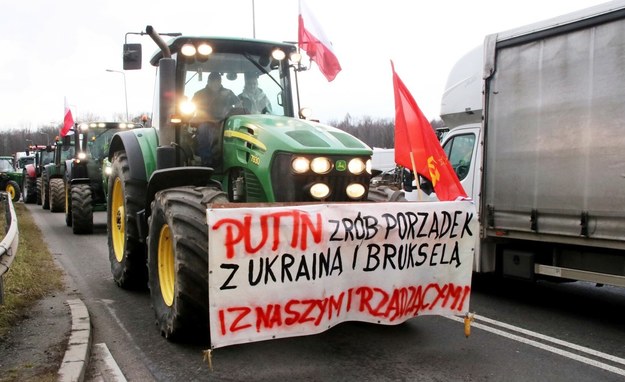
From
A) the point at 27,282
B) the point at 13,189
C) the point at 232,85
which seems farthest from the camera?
the point at 13,189

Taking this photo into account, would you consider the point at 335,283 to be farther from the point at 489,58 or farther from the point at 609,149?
the point at 489,58

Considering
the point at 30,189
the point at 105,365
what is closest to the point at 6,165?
the point at 30,189

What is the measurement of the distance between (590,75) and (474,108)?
1980 mm

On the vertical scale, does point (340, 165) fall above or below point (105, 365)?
above

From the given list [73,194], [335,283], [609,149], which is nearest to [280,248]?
[335,283]

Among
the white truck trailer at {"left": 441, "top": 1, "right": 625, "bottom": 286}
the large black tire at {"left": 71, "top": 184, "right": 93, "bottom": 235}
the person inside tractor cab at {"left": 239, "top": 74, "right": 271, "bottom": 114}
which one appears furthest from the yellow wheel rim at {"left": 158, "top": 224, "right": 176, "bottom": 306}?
the large black tire at {"left": 71, "top": 184, "right": 93, "bottom": 235}

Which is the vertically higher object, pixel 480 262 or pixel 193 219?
pixel 193 219

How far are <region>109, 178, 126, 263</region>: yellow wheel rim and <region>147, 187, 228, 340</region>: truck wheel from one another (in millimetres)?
2136

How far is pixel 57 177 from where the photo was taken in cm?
1945

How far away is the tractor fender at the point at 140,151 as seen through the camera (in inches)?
262

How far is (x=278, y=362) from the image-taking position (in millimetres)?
4676

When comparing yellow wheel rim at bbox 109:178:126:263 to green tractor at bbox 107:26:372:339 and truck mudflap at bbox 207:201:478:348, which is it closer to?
green tractor at bbox 107:26:372:339

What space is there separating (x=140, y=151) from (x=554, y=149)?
469 cm

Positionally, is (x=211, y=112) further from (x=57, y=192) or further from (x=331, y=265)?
(x=57, y=192)
